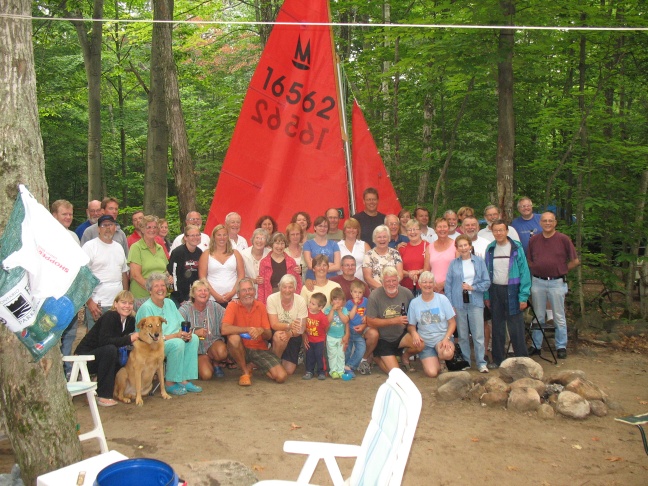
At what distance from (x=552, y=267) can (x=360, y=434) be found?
3099 mm

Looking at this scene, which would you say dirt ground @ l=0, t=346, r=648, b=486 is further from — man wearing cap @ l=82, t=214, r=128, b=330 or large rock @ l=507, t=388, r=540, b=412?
man wearing cap @ l=82, t=214, r=128, b=330

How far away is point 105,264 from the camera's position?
6180mm

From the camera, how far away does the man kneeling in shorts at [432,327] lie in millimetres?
6328

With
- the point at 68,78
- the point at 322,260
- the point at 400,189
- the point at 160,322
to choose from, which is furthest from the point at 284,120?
the point at 68,78

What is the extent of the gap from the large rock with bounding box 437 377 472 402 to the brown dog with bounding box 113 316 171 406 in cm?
243

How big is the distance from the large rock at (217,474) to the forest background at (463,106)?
5559mm

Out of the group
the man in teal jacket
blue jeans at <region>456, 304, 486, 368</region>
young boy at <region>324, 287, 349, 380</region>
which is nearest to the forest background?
the man in teal jacket

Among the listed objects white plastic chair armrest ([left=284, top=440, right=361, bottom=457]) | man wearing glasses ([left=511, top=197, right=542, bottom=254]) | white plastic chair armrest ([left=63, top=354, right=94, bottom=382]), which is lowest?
white plastic chair armrest ([left=63, top=354, right=94, bottom=382])

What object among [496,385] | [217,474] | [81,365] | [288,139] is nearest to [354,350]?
[496,385]

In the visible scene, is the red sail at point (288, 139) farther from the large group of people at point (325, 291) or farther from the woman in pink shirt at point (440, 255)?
the woman in pink shirt at point (440, 255)

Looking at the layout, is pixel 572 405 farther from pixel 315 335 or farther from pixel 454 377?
pixel 315 335

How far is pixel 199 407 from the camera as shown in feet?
17.7

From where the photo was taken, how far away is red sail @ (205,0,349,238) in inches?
303

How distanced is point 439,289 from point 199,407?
107 inches
